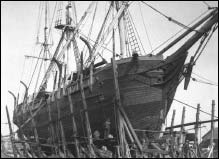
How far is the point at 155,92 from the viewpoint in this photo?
1492 cm

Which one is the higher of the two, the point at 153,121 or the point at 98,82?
the point at 98,82

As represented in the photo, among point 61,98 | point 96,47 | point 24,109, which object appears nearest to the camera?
point 96,47

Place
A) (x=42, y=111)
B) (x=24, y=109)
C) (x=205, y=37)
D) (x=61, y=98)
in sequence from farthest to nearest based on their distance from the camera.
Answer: (x=24, y=109) → (x=42, y=111) → (x=61, y=98) → (x=205, y=37)

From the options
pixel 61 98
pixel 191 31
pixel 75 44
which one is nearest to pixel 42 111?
pixel 61 98

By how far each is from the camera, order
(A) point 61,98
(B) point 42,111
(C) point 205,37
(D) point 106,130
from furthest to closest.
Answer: (B) point 42,111
(A) point 61,98
(D) point 106,130
(C) point 205,37

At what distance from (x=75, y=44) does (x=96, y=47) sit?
1041 centimetres

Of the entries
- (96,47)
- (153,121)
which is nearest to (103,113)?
(153,121)

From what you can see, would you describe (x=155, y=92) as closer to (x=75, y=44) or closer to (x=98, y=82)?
(x=98, y=82)

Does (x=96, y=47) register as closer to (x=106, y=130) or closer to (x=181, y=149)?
(x=106, y=130)

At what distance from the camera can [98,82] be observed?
50.7 ft

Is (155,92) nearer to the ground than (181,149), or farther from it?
farther from it

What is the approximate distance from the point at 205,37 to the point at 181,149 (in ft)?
19.4

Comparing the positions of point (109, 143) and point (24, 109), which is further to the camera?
point (24, 109)

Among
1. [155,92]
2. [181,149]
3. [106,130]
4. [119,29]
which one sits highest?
[119,29]
